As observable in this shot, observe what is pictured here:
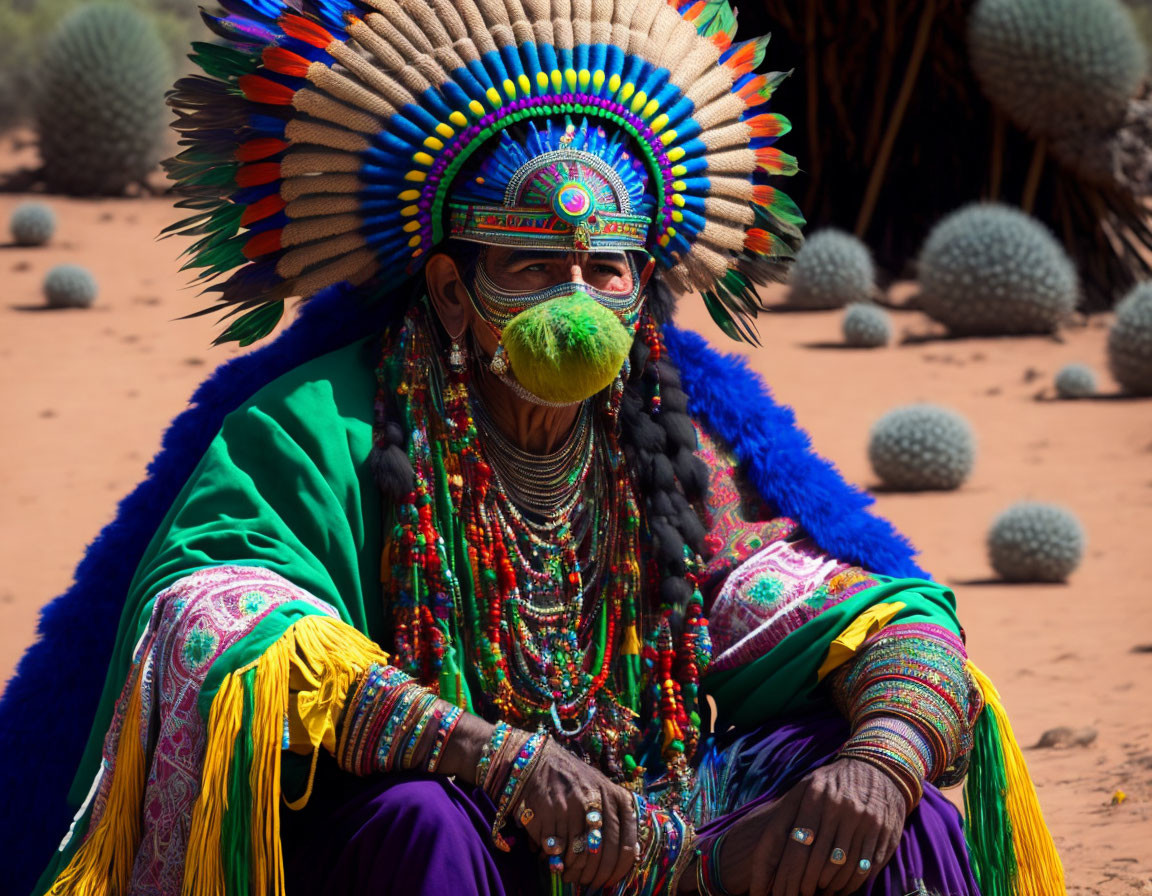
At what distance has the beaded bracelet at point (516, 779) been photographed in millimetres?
2623

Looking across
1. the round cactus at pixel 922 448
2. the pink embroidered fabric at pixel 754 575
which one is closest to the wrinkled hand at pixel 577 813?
the pink embroidered fabric at pixel 754 575

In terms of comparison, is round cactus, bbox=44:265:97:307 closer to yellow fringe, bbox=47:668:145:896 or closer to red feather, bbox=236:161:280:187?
red feather, bbox=236:161:280:187

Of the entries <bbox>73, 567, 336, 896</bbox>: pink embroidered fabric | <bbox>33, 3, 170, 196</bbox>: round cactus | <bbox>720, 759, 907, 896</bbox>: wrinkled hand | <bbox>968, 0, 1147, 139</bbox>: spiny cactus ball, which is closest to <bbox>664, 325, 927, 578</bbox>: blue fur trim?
<bbox>720, 759, 907, 896</bbox>: wrinkled hand

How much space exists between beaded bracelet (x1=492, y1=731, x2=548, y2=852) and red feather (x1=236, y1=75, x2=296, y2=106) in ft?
4.08

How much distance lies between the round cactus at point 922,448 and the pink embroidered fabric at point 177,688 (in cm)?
686

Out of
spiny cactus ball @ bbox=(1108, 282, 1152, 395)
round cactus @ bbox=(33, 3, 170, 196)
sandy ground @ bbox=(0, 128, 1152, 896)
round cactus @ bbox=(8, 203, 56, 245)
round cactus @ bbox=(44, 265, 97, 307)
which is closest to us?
sandy ground @ bbox=(0, 128, 1152, 896)

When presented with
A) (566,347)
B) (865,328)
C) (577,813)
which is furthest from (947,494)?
(577,813)

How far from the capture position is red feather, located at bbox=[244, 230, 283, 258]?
10.1ft

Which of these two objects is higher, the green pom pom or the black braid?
the green pom pom

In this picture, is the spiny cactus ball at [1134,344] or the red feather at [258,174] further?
the spiny cactus ball at [1134,344]

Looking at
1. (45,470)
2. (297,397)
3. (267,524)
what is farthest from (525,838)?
(45,470)

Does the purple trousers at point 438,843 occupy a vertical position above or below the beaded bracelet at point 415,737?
below

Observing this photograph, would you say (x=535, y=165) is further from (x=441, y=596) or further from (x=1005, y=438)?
(x=1005, y=438)

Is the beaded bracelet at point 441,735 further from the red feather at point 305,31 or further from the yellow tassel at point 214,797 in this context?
the red feather at point 305,31
